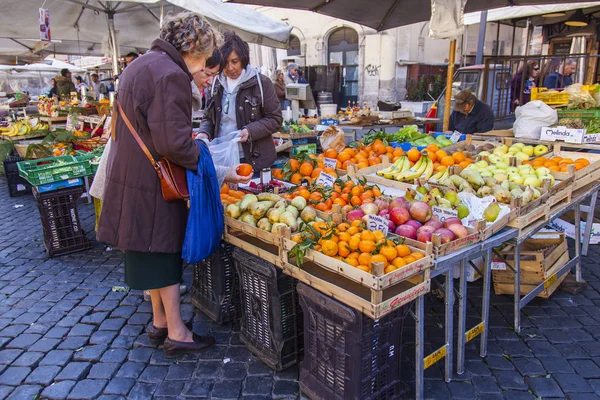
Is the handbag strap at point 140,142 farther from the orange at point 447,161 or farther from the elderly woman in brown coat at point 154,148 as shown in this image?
the orange at point 447,161

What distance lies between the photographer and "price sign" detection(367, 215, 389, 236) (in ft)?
7.92

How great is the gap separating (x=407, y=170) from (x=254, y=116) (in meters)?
1.40

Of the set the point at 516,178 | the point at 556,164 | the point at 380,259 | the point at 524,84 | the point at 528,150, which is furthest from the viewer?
the point at 524,84

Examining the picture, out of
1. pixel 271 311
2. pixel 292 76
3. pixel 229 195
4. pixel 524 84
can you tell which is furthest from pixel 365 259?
pixel 292 76

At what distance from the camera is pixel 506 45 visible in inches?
762

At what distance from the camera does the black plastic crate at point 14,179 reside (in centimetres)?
711

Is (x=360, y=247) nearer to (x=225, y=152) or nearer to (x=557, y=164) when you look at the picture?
(x=225, y=152)

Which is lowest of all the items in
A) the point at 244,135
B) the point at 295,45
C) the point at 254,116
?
the point at 244,135

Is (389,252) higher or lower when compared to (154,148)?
lower

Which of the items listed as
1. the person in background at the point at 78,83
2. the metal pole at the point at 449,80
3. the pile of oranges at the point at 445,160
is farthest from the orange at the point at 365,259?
the person in background at the point at 78,83

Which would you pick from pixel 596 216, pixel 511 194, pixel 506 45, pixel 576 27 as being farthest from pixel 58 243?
pixel 506 45

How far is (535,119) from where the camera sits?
5.03 meters

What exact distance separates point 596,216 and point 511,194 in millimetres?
3575

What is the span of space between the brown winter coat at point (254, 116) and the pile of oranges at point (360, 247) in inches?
51.2
